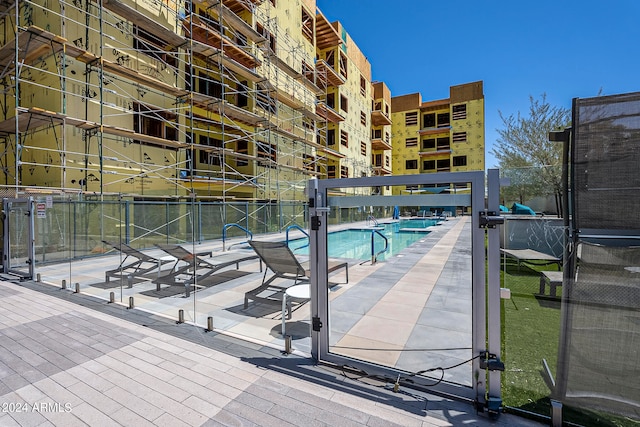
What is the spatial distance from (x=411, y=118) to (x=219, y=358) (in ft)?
146

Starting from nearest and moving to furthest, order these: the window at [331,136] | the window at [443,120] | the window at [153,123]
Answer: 1. the window at [153,123]
2. the window at [331,136]
3. the window at [443,120]

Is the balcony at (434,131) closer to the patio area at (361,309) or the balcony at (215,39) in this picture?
the balcony at (215,39)

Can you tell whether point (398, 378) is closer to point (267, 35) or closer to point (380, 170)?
point (267, 35)

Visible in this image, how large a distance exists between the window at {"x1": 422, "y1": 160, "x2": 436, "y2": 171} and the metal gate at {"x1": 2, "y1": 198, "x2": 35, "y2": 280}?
41.9 meters

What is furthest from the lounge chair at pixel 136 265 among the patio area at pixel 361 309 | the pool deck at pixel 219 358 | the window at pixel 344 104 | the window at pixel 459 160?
the window at pixel 459 160

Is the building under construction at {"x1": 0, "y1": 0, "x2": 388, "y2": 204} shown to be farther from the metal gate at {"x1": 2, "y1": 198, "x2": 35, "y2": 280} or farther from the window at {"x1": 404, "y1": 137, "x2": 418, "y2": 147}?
the window at {"x1": 404, "y1": 137, "x2": 418, "y2": 147}

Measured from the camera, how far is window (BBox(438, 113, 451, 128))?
41888 mm

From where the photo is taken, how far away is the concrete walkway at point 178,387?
2174 millimetres

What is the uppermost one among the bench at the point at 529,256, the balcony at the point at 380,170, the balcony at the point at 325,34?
the balcony at the point at 325,34

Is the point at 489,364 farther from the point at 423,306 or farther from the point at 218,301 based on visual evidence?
the point at 218,301

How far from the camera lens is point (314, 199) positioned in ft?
9.50

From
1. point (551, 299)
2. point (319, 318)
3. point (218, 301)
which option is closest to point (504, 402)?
point (551, 299)

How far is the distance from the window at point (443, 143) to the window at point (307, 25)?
24514mm

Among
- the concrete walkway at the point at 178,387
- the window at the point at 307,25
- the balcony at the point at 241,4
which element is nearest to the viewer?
the concrete walkway at the point at 178,387
